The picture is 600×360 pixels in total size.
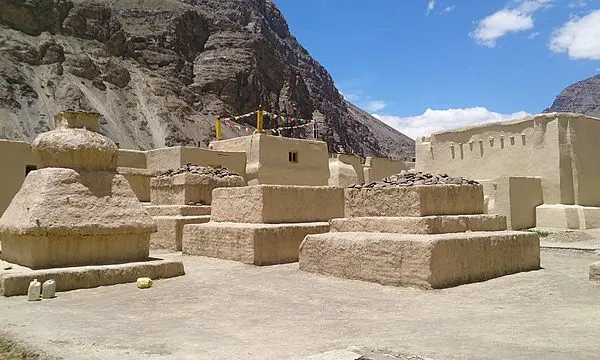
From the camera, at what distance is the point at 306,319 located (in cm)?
503

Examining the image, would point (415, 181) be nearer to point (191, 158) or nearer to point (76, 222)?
point (76, 222)

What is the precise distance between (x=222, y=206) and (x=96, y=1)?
1900 inches

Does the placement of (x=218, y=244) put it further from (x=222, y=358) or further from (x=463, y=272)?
(x=222, y=358)

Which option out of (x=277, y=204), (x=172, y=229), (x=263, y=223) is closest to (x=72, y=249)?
(x=263, y=223)

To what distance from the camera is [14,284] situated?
20.7 feet

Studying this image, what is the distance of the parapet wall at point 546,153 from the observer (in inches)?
613

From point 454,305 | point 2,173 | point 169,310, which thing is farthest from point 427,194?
point 2,173

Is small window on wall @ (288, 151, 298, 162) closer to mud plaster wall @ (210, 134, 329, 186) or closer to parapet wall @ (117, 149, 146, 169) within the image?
mud plaster wall @ (210, 134, 329, 186)

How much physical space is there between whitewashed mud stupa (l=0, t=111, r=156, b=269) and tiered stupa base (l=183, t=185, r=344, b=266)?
1740mm

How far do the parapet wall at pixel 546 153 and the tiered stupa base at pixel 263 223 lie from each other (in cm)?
821

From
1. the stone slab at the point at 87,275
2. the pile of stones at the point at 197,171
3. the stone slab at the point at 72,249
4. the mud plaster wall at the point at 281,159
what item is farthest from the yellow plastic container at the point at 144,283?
the mud plaster wall at the point at 281,159

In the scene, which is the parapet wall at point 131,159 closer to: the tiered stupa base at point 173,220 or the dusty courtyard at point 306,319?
the tiered stupa base at point 173,220

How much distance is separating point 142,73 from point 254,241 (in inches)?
1766

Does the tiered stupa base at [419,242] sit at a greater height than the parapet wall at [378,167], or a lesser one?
lesser
